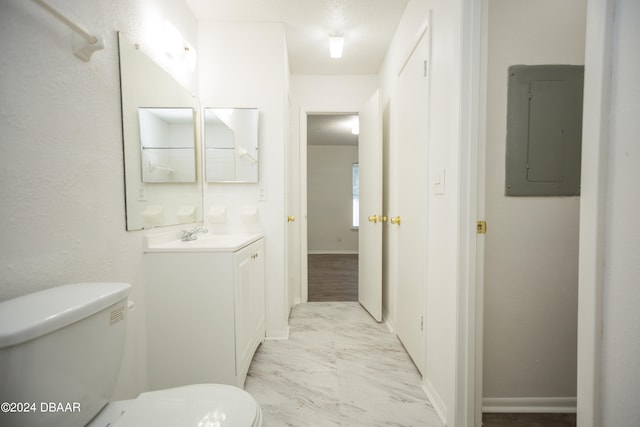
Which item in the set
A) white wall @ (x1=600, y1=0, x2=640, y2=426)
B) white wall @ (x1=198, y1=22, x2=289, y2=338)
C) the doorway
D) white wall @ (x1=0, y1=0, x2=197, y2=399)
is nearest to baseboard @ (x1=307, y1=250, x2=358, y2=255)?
the doorway

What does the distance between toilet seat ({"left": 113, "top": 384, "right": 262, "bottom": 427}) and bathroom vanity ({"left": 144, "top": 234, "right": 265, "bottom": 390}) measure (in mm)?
558

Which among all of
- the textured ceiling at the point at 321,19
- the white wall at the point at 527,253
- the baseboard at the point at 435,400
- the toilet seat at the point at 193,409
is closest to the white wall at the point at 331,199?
the textured ceiling at the point at 321,19

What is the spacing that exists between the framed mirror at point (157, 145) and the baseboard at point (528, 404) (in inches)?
80.7

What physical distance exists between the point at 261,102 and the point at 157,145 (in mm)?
914

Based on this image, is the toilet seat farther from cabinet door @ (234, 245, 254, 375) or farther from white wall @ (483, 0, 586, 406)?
white wall @ (483, 0, 586, 406)

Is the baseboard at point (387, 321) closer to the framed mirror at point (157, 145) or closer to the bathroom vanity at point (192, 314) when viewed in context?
the bathroom vanity at point (192, 314)

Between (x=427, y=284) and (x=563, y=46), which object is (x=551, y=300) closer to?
(x=427, y=284)

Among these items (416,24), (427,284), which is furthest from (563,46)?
(427,284)

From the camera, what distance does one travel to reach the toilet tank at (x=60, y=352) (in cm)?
57

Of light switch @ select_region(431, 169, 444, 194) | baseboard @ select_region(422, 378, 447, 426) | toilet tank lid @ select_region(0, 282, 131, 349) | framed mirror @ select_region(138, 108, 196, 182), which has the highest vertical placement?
framed mirror @ select_region(138, 108, 196, 182)

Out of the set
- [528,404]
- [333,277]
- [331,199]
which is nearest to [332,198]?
[331,199]

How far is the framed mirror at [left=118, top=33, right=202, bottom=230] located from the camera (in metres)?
1.28

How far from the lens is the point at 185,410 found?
75 centimetres

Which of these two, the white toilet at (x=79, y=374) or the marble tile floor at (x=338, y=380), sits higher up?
the white toilet at (x=79, y=374)
